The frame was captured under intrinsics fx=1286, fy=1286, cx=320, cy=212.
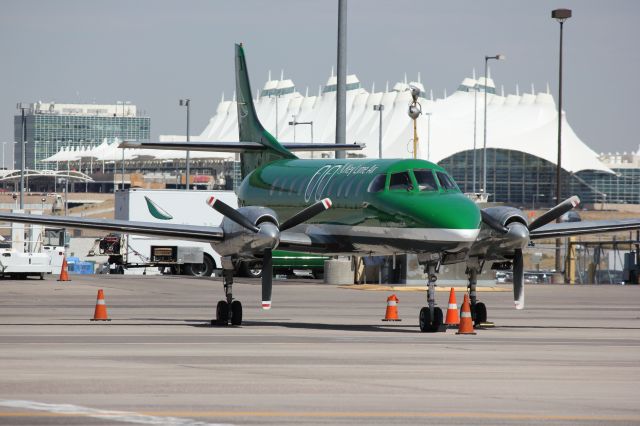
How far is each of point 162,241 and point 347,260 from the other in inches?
445

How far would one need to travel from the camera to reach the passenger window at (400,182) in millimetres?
24369

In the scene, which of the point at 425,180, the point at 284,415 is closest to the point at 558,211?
the point at 425,180

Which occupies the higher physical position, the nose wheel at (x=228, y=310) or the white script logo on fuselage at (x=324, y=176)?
the white script logo on fuselage at (x=324, y=176)

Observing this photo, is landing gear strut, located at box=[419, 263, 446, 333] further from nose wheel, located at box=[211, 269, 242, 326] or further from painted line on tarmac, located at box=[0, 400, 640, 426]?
painted line on tarmac, located at box=[0, 400, 640, 426]

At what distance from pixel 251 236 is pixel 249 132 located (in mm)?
10657

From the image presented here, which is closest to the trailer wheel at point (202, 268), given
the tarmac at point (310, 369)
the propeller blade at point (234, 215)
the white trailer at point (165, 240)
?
the white trailer at point (165, 240)

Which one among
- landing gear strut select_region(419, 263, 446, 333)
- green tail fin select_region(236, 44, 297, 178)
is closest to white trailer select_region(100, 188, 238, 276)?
green tail fin select_region(236, 44, 297, 178)

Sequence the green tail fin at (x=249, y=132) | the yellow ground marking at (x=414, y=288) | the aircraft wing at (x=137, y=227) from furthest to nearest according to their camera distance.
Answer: the yellow ground marking at (x=414, y=288) → the green tail fin at (x=249, y=132) → the aircraft wing at (x=137, y=227)

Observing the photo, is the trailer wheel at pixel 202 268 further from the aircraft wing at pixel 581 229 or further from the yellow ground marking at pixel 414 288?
the aircraft wing at pixel 581 229

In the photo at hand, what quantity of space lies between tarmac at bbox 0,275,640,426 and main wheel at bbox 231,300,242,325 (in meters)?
0.44

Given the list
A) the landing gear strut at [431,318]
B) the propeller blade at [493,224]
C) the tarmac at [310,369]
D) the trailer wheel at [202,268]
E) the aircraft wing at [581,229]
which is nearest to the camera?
the tarmac at [310,369]

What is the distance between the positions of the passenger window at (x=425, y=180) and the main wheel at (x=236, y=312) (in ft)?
13.6

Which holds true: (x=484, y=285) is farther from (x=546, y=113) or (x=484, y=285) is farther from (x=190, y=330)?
(x=546, y=113)

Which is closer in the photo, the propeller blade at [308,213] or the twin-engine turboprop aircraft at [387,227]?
the twin-engine turboprop aircraft at [387,227]
